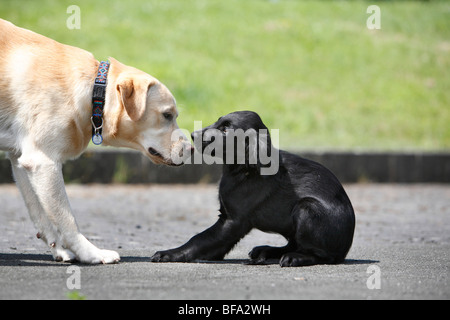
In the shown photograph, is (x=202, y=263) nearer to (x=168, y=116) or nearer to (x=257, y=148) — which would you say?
(x=257, y=148)

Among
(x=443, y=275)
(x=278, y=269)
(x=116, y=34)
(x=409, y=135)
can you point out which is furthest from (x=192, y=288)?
(x=116, y=34)

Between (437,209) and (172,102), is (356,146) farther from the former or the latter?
(172,102)

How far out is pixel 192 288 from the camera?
3.39 m

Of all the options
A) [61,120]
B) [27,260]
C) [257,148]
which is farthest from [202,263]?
[61,120]

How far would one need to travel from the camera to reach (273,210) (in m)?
4.29

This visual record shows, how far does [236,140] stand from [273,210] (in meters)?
0.50

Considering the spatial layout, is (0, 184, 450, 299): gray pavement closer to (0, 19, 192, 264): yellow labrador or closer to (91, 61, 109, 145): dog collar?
(0, 19, 192, 264): yellow labrador

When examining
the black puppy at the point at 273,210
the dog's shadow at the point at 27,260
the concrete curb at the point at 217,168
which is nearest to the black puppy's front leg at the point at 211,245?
→ the black puppy at the point at 273,210

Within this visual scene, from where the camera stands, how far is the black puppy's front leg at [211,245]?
13.9 ft

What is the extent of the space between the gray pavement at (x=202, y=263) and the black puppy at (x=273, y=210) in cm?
12

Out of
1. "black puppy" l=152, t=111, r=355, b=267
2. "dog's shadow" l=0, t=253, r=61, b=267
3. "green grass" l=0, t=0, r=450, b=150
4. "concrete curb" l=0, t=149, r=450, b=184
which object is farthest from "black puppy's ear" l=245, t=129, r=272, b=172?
"green grass" l=0, t=0, r=450, b=150

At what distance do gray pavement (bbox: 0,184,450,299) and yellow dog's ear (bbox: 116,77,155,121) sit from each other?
94 cm

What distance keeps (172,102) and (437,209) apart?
4425 millimetres
